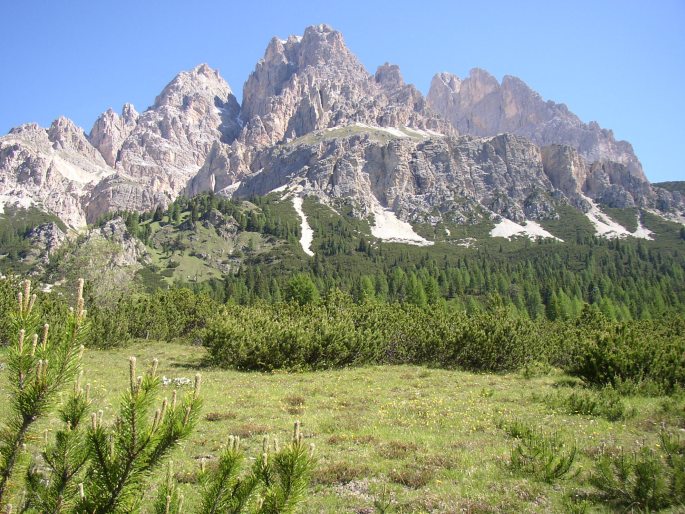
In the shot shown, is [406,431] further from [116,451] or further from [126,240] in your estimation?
[126,240]

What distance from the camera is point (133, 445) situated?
3.29m

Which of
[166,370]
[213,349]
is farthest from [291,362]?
[166,370]

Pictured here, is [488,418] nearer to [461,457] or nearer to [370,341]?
[461,457]

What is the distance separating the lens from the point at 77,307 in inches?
127

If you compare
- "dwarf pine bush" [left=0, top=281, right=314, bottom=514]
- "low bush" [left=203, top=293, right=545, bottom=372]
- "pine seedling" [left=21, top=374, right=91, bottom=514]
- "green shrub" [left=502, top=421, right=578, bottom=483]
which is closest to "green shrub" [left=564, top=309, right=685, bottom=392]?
"low bush" [left=203, top=293, right=545, bottom=372]

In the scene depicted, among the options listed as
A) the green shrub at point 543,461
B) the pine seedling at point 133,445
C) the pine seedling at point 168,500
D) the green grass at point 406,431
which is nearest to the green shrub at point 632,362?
the green grass at point 406,431

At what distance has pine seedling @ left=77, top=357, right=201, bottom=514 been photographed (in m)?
3.27

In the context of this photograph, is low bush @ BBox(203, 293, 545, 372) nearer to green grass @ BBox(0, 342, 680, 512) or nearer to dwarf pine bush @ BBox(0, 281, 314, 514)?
green grass @ BBox(0, 342, 680, 512)

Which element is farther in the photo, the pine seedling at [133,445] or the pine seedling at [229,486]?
the pine seedling at [229,486]

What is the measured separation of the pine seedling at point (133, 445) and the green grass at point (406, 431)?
22 centimetres

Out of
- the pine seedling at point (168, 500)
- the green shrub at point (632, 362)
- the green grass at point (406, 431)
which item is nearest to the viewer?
the pine seedling at point (168, 500)

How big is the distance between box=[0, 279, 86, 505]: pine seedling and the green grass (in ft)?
1.22

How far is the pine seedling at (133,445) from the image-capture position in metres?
3.27

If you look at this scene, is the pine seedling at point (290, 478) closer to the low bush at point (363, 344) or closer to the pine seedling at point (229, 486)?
the pine seedling at point (229, 486)
